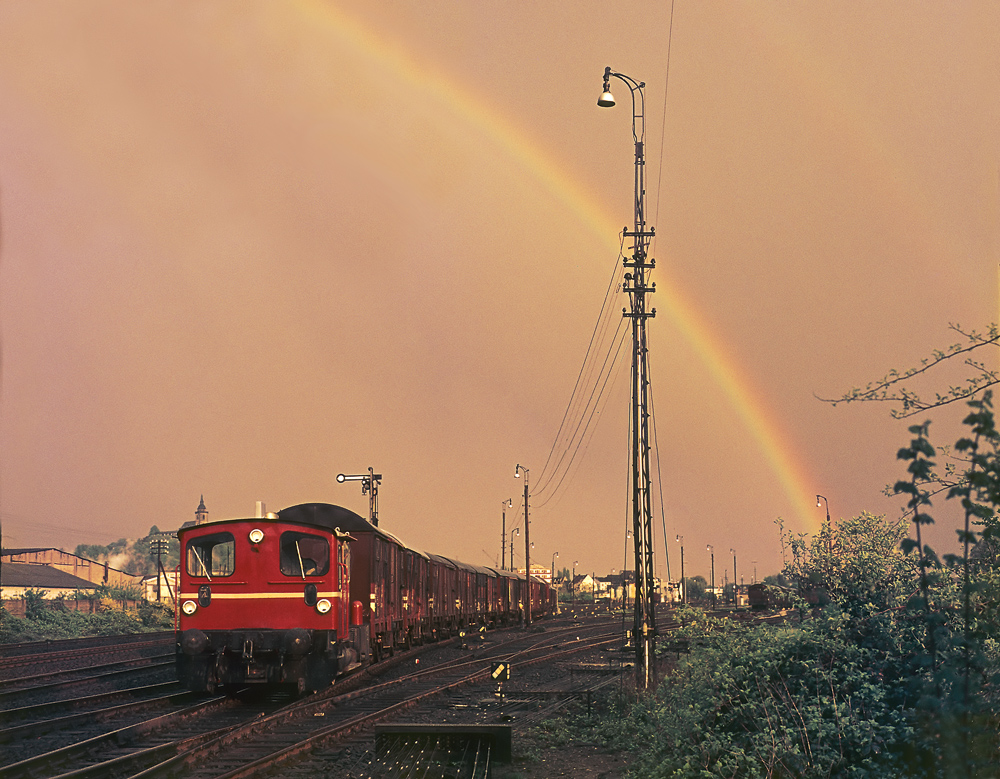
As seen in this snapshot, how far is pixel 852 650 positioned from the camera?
9992 mm

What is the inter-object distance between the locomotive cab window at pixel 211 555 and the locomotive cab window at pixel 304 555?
1028mm

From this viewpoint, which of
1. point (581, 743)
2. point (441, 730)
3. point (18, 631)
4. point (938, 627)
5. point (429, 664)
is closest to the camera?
point (938, 627)

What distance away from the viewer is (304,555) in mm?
18719

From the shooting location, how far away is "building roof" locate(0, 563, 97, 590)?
91562 millimetres

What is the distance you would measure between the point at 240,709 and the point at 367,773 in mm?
6644

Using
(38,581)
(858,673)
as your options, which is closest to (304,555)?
(858,673)

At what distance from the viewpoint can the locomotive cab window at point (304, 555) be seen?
61.1 ft

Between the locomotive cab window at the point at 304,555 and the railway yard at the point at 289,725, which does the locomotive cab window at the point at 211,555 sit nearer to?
the locomotive cab window at the point at 304,555

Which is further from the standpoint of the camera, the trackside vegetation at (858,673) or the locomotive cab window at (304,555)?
the locomotive cab window at (304,555)

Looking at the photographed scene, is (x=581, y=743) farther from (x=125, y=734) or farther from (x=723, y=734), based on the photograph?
(x=125, y=734)

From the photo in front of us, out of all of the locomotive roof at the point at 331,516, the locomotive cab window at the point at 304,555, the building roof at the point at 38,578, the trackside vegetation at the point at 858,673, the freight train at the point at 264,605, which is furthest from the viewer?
the building roof at the point at 38,578

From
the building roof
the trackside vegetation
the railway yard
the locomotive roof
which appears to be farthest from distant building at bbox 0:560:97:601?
the trackside vegetation

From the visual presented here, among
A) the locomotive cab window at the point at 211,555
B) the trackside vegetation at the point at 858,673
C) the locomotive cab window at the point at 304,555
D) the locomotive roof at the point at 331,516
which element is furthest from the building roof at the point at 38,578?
the trackside vegetation at the point at 858,673

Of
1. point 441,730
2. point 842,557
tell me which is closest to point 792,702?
point 842,557
